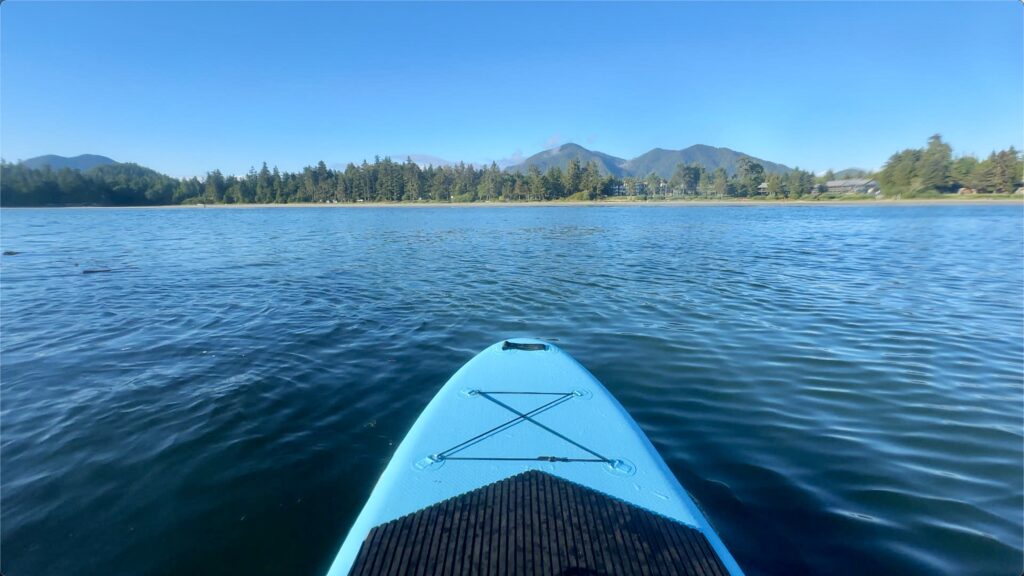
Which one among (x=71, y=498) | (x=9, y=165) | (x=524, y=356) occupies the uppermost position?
(x=9, y=165)

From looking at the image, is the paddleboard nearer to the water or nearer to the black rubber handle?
the water

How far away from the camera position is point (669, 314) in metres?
10.4

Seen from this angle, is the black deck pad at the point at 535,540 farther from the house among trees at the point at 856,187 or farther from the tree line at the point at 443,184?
the house among trees at the point at 856,187

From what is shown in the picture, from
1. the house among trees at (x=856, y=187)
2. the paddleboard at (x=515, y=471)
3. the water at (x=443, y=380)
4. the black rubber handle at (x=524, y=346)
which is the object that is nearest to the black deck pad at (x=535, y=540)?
the paddleboard at (x=515, y=471)

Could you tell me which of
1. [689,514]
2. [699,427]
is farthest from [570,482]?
[699,427]

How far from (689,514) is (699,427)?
256cm

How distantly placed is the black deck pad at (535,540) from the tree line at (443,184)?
403 ft

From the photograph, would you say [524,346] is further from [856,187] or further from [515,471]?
[856,187]

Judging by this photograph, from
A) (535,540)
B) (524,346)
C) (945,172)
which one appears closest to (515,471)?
(535,540)

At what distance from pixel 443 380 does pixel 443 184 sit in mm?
143302

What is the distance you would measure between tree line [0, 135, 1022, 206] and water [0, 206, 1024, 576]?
114 metres

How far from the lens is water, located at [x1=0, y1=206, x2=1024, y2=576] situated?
3.77 meters

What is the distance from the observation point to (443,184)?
144125 millimetres

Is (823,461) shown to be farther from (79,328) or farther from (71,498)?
(79,328)
